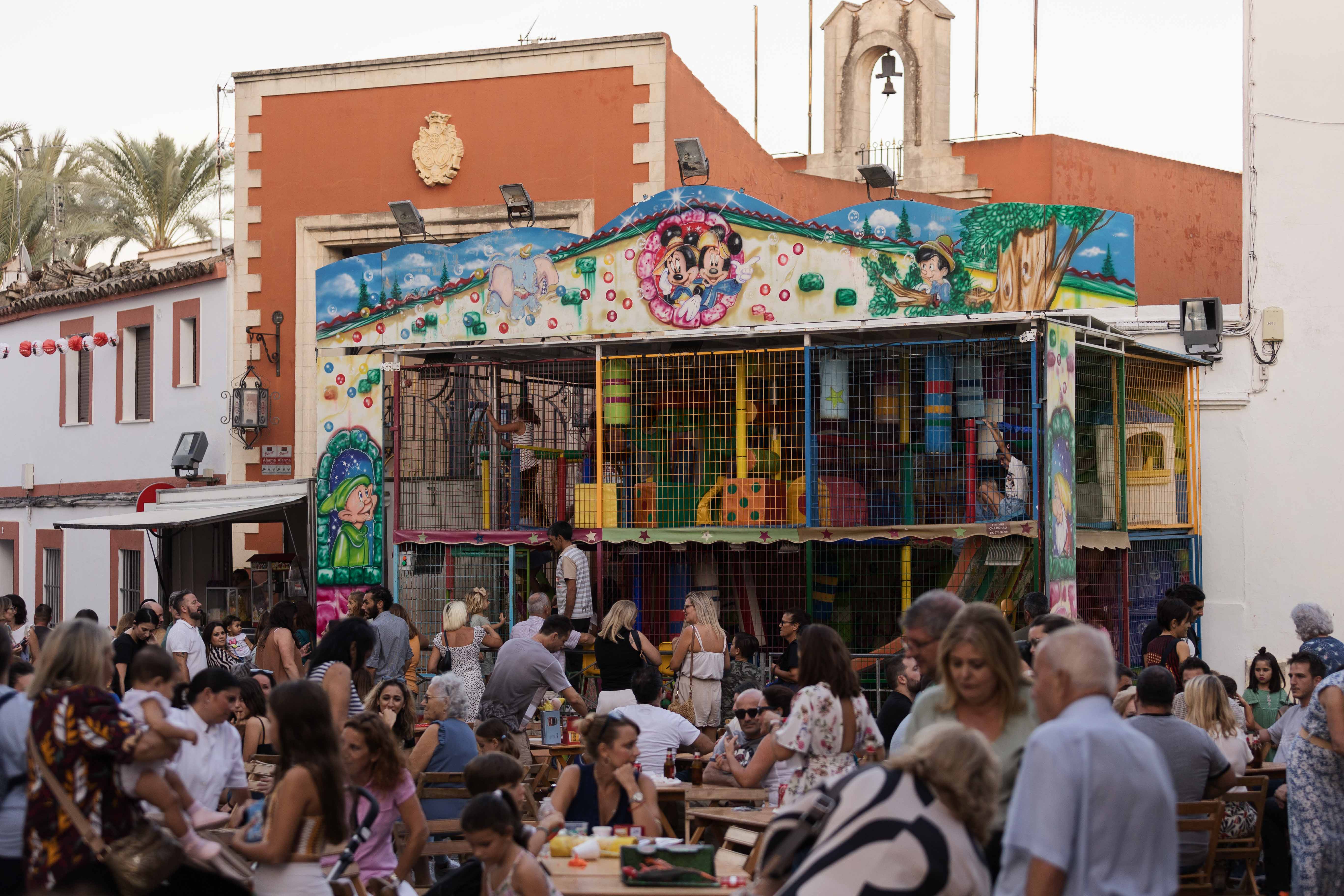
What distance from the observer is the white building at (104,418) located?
20562 millimetres

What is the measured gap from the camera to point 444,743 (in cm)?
805

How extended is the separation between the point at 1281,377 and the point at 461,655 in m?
8.17

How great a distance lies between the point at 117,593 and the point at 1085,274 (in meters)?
16.1

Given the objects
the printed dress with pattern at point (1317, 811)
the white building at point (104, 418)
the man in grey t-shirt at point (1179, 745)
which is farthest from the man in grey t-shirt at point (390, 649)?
the white building at point (104, 418)

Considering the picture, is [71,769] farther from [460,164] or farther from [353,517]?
[460,164]

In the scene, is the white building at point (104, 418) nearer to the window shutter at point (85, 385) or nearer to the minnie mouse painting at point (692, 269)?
the window shutter at point (85, 385)

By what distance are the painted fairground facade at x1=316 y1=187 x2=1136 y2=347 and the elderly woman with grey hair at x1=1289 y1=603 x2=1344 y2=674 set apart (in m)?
3.40

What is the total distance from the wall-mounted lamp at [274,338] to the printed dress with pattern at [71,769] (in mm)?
14828

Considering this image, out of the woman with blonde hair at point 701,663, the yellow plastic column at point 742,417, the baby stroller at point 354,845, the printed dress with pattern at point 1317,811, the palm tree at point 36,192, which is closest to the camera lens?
the baby stroller at point 354,845

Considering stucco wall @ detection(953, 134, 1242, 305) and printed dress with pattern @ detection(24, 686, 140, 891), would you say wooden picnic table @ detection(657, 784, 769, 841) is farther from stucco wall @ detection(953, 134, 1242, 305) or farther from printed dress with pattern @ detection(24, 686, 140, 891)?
stucco wall @ detection(953, 134, 1242, 305)

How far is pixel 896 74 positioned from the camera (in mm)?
24641

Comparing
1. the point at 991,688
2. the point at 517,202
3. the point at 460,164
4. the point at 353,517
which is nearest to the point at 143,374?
the point at 460,164

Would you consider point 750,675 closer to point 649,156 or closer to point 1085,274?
point 1085,274

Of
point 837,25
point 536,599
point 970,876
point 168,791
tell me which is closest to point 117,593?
point 536,599
